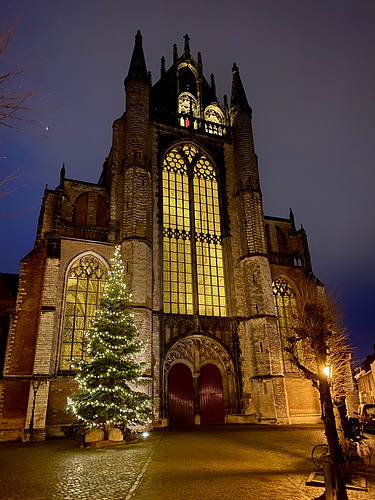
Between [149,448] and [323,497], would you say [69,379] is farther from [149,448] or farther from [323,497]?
[323,497]

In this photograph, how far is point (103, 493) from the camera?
5.40 metres

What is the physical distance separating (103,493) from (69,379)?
9.80m

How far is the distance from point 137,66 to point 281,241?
13234 millimetres

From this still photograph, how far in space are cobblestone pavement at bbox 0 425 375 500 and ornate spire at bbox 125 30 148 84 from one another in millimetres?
17987

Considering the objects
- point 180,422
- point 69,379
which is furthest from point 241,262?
point 69,379

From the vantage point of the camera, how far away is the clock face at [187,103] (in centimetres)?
2325

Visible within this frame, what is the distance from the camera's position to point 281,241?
22.8 metres

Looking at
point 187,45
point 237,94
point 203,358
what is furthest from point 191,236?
point 187,45

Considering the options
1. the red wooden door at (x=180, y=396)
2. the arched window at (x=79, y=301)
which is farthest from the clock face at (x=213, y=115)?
the red wooden door at (x=180, y=396)

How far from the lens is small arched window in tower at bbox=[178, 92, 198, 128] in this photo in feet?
72.9

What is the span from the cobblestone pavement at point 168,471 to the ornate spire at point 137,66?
1799 centimetres

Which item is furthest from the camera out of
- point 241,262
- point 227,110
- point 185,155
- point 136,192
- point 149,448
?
point 227,110

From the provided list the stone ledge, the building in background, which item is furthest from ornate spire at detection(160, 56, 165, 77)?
the building in background

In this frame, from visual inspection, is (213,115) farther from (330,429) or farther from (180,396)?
(330,429)
